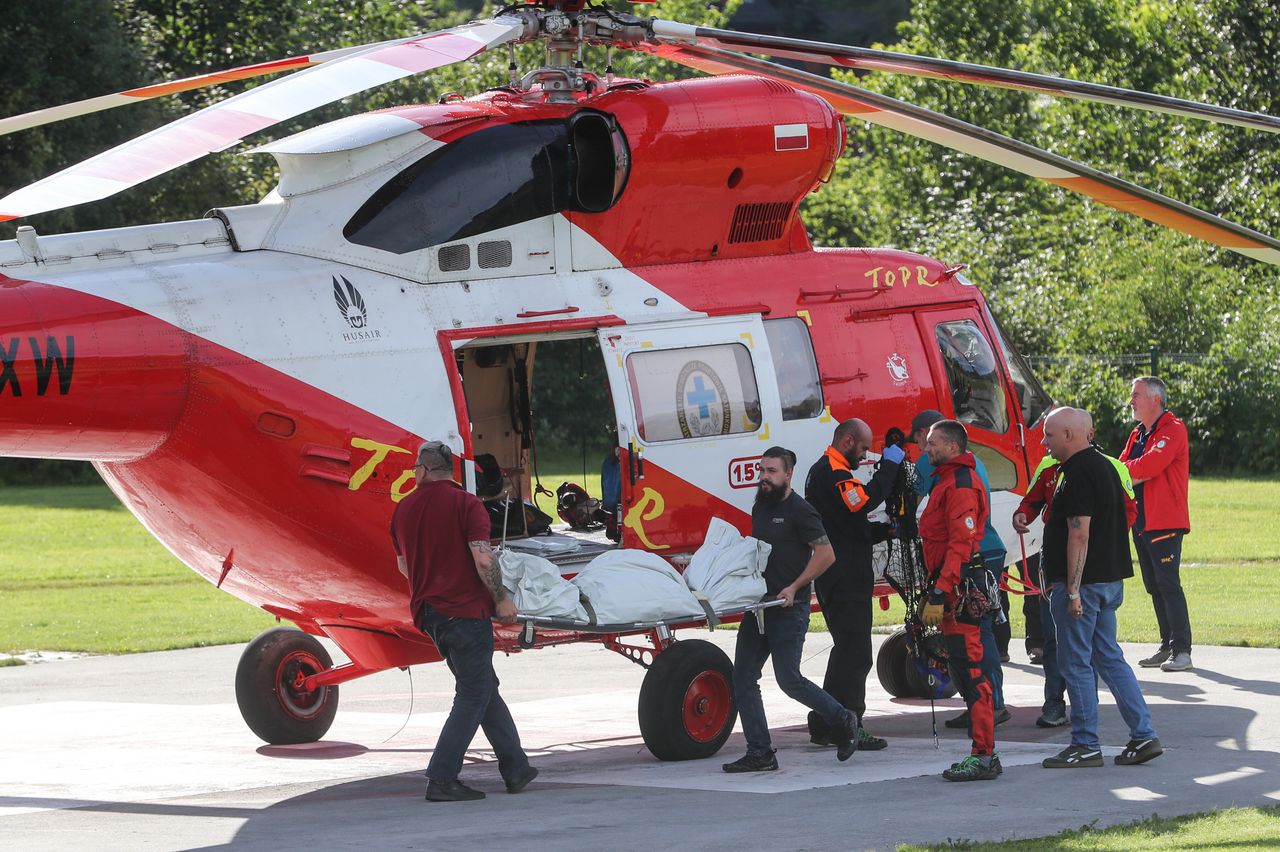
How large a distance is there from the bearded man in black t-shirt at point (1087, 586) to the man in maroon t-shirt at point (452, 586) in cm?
311

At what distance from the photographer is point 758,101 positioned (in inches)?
436

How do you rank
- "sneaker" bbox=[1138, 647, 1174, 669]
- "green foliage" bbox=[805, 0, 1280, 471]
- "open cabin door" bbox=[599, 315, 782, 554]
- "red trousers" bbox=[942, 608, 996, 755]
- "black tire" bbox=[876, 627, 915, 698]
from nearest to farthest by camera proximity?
1. "red trousers" bbox=[942, 608, 996, 755]
2. "open cabin door" bbox=[599, 315, 782, 554]
3. "black tire" bbox=[876, 627, 915, 698]
4. "sneaker" bbox=[1138, 647, 1174, 669]
5. "green foliage" bbox=[805, 0, 1280, 471]

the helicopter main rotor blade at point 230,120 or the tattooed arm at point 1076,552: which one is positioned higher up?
the helicopter main rotor blade at point 230,120

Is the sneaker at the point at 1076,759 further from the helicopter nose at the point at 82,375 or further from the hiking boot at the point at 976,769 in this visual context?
the helicopter nose at the point at 82,375

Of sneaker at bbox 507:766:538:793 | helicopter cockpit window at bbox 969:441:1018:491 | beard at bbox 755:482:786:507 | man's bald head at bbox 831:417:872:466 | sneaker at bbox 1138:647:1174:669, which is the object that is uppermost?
man's bald head at bbox 831:417:872:466

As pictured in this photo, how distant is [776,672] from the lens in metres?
9.84

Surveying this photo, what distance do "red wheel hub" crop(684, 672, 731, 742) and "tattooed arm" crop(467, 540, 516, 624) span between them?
1.45 meters

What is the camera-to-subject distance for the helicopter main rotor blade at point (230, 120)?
6.98 meters

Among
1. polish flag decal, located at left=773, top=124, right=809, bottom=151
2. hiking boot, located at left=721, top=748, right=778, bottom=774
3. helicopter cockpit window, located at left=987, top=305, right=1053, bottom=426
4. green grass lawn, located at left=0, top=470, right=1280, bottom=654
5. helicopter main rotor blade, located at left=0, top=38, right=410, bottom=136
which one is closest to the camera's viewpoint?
helicopter main rotor blade, located at left=0, top=38, right=410, bottom=136

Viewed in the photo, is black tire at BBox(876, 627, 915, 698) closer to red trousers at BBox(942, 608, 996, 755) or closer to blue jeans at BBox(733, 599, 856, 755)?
blue jeans at BBox(733, 599, 856, 755)

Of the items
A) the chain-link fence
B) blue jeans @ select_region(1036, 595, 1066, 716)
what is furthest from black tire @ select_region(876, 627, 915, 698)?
the chain-link fence

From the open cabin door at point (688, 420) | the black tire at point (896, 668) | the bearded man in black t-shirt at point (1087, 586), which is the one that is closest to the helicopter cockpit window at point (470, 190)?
the open cabin door at point (688, 420)

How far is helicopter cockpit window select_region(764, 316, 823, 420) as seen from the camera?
11023 mm

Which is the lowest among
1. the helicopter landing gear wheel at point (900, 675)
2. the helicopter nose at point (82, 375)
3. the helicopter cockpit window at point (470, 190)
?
the helicopter landing gear wheel at point (900, 675)
